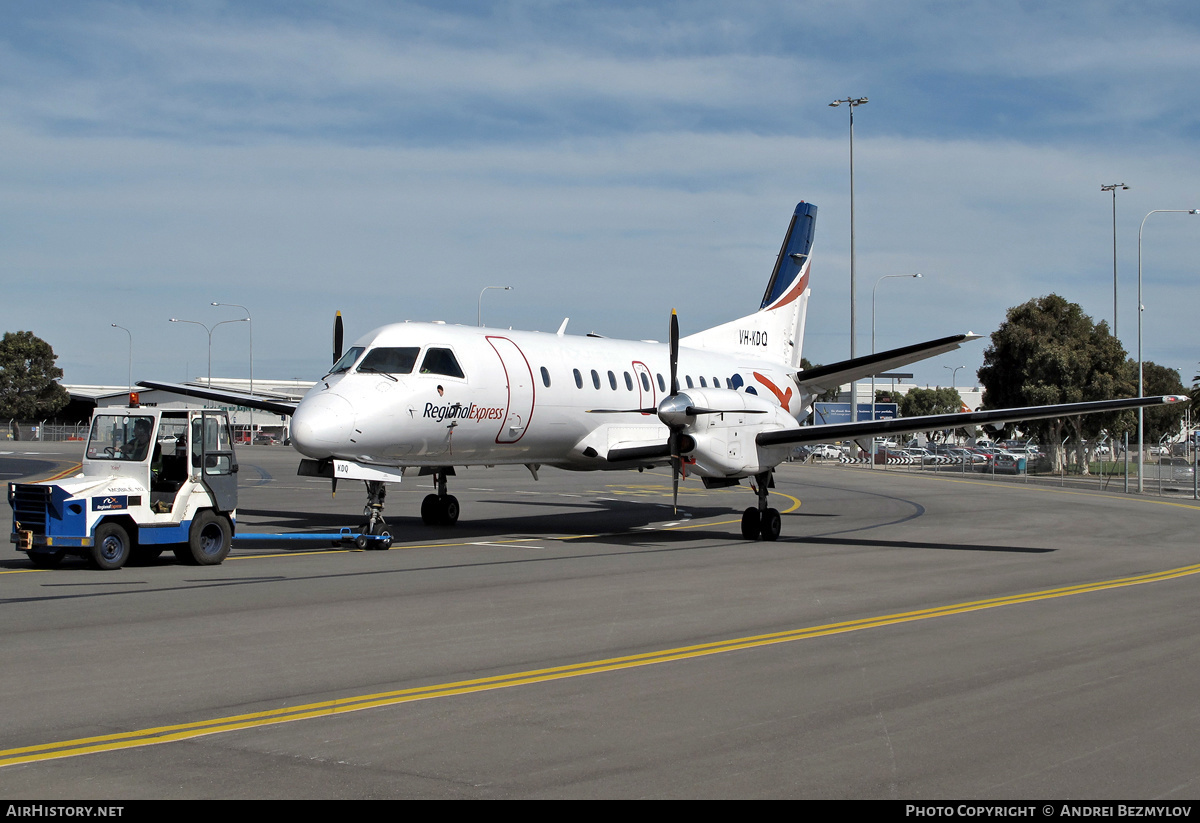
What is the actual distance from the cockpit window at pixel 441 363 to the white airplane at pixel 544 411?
22mm

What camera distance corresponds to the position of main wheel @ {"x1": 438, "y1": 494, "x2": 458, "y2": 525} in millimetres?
21422

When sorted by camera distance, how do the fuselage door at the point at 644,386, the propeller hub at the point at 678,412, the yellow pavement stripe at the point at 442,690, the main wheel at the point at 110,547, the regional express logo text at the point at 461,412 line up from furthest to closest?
the fuselage door at the point at 644,386 → the propeller hub at the point at 678,412 → the regional express logo text at the point at 461,412 → the main wheel at the point at 110,547 → the yellow pavement stripe at the point at 442,690

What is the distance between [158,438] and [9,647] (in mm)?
6035

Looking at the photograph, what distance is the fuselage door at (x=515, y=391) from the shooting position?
1872 centimetres

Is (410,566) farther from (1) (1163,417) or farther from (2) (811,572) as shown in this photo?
(1) (1163,417)

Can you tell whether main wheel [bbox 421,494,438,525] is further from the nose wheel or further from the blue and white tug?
the blue and white tug

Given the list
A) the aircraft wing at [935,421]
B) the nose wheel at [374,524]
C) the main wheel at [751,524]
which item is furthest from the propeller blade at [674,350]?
the nose wheel at [374,524]

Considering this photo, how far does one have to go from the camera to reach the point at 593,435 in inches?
810

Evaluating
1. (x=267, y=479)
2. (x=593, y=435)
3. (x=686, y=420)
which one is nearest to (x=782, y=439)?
(x=686, y=420)

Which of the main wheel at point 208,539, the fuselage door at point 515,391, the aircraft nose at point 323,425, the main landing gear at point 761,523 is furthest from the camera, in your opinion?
the main landing gear at point 761,523

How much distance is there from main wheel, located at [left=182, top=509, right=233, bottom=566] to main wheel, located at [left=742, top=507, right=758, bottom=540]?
9.16 meters

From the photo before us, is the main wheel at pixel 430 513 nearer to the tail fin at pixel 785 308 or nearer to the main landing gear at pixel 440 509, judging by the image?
the main landing gear at pixel 440 509

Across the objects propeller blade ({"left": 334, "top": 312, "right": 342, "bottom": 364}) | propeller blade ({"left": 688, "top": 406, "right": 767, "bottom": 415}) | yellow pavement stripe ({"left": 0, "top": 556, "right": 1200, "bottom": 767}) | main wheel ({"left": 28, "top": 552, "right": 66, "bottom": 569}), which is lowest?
yellow pavement stripe ({"left": 0, "top": 556, "right": 1200, "bottom": 767})

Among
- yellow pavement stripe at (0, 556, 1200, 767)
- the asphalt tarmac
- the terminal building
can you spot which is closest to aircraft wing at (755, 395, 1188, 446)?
the asphalt tarmac
